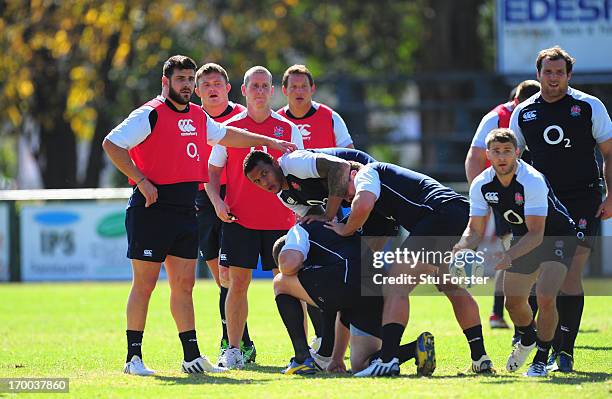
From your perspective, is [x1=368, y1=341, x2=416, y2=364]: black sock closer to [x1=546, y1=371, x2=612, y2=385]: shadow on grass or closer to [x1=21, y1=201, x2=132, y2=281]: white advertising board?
[x1=546, y1=371, x2=612, y2=385]: shadow on grass

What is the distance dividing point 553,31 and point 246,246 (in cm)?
1397

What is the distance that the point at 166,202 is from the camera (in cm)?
884

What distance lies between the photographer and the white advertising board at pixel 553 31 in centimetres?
2200

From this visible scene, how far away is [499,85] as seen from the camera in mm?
23203

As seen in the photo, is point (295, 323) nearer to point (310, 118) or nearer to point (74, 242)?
point (310, 118)

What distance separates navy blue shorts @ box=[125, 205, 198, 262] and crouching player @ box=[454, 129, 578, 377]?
7.08 ft

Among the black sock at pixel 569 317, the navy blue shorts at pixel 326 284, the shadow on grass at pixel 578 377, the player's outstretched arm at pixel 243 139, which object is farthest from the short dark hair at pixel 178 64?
the shadow on grass at pixel 578 377

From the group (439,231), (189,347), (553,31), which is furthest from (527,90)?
(553,31)

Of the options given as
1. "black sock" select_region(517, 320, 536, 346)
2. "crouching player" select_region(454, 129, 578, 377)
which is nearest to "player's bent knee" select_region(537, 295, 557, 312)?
"crouching player" select_region(454, 129, 578, 377)

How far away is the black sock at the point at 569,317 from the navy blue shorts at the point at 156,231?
2896mm

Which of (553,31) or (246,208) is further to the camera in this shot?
(553,31)

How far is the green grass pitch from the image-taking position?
745cm

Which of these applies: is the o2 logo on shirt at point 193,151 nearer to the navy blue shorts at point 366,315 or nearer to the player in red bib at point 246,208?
the player in red bib at point 246,208

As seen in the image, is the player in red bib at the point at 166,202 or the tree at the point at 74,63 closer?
the player in red bib at the point at 166,202
